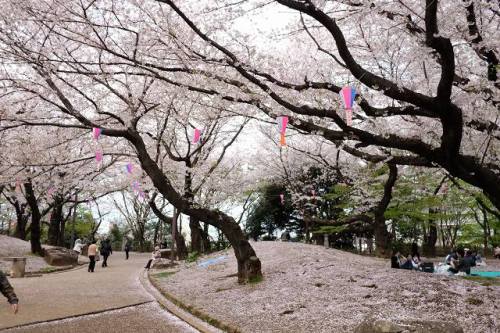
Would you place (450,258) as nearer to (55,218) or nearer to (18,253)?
(18,253)

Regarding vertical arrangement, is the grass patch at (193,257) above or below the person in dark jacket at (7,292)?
below

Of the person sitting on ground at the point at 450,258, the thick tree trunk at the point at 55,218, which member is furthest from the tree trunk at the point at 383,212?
the thick tree trunk at the point at 55,218

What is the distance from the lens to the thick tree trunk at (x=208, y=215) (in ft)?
31.3

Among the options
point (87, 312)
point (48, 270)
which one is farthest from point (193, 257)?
point (87, 312)

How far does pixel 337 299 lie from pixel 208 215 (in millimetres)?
4024

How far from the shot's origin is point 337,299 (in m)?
7.14

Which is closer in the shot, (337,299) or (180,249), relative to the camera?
(337,299)

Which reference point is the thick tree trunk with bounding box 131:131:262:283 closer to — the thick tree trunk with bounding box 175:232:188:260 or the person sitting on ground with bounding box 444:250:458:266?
the person sitting on ground with bounding box 444:250:458:266

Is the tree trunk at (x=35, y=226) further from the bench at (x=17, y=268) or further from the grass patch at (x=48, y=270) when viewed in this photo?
the bench at (x=17, y=268)

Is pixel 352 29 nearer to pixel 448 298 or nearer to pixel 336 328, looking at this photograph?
pixel 448 298

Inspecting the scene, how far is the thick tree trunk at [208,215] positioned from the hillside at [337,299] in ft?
1.46

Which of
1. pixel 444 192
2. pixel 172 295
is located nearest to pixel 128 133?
pixel 172 295

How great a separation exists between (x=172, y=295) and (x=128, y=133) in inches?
155

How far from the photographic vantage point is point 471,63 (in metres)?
9.11
